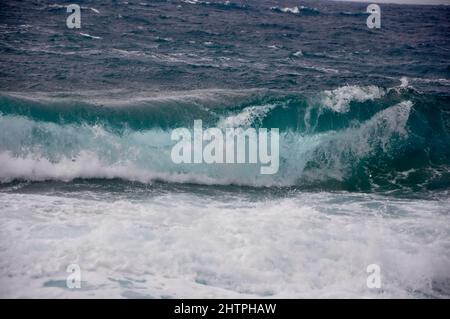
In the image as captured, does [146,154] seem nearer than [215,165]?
No

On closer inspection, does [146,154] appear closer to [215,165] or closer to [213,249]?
[215,165]

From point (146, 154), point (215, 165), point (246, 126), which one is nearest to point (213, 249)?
point (215, 165)

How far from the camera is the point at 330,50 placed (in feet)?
51.6

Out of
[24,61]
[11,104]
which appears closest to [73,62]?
[24,61]

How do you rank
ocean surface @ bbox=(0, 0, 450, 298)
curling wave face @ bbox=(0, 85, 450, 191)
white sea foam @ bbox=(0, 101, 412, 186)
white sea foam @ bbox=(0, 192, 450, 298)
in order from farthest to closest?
curling wave face @ bbox=(0, 85, 450, 191) → white sea foam @ bbox=(0, 101, 412, 186) → ocean surface @ bbox=(0, 0, 450, 298) → white sea foam @ bbox=(0, 192, 450, 298)

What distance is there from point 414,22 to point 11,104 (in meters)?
20.1

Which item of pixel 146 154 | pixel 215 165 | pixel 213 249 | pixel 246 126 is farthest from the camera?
pixel 246 126

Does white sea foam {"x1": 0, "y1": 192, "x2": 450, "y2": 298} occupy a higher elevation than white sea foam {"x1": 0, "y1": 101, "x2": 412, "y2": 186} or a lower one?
lower

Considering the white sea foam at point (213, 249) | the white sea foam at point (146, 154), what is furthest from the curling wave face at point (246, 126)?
the white sea foam at point (213, 249)

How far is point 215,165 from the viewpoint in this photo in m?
8.66

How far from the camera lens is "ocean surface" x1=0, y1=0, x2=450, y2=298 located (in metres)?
4.97

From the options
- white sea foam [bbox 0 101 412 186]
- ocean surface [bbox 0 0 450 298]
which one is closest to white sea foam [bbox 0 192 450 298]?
ocean surface [bbox 0 0 450 298]

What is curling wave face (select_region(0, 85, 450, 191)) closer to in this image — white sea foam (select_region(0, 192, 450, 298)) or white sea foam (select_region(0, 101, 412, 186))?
white sea foam (select_region(0, 101, 412, 186))

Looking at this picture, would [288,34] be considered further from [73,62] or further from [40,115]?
[40,115]
